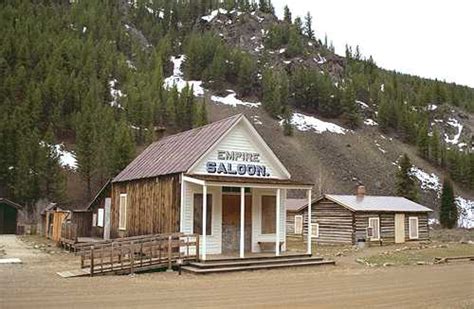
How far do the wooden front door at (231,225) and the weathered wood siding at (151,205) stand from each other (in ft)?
7.11

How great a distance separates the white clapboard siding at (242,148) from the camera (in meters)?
22.0

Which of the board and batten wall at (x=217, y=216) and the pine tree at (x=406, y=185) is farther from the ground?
the pine tree at (x=406, y=185)

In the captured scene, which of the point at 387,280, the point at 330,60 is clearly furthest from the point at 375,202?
the point at 330,60

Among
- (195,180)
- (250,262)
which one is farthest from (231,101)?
(250,262)

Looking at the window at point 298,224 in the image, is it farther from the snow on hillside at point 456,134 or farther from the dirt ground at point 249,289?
the snow on hillside at point 456,134

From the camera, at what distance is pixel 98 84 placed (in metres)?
92.9

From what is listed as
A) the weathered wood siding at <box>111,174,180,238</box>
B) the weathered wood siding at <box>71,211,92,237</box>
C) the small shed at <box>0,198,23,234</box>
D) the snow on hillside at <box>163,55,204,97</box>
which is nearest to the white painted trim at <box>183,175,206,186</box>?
the weathered wood siding at <box>111,174,180,238</box>

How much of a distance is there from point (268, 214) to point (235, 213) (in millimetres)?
1650

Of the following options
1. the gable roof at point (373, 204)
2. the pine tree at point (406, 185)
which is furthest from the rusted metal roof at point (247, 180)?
the pine tree at point (406, 185)

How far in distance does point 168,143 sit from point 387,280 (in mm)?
14496

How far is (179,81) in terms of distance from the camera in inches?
4715

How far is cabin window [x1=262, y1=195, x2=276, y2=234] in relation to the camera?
23375mm

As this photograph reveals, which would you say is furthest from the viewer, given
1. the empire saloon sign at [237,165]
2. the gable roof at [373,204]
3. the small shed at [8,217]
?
the small shed at [8,217]

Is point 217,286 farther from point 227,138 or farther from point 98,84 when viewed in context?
point 98,84
